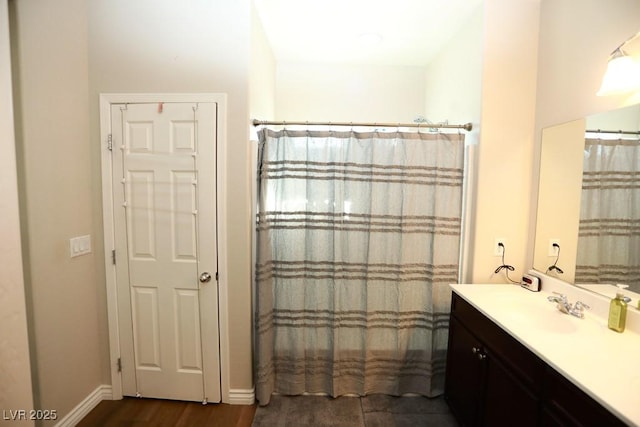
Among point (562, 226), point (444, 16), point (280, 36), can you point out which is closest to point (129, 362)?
point (280, 36)

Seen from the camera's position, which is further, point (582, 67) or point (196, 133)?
point (196, 133)

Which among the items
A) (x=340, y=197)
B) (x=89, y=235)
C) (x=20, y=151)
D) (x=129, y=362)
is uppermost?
(x=20, y=151)

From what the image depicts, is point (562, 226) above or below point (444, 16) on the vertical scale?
below

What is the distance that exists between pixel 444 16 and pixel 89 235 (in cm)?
295

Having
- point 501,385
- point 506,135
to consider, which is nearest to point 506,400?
point 501,385

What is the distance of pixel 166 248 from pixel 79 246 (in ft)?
1.70

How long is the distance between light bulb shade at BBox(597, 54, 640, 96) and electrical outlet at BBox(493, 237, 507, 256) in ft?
3.20

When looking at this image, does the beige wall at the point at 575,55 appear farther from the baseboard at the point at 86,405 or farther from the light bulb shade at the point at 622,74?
the baseboard at the point at 86,405

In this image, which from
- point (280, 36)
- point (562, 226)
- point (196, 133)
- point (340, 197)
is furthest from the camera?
point (280, 36)

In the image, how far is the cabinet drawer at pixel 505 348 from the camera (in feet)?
3.64

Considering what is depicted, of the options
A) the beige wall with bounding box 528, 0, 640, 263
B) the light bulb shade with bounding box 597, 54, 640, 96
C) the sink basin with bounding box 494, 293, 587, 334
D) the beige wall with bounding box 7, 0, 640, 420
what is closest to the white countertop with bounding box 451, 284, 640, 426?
the sink basin with bounding box 494, 293, 587, 334

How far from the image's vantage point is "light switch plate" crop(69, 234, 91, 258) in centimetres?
165

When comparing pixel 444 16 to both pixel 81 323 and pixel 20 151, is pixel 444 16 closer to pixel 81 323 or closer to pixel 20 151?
pixel 20 151

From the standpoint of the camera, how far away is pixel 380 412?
1819 mm
